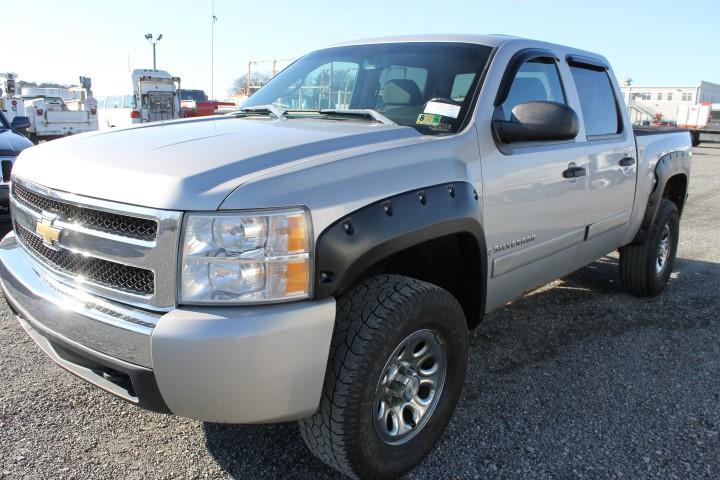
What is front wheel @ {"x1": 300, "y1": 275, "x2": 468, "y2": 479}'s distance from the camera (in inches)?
81.1

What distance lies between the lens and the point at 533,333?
401 cm

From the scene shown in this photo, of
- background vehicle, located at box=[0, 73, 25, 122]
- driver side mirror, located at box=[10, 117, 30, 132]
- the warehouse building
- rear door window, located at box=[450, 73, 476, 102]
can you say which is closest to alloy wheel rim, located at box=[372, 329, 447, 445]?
rear door window, located at box=[450, 73, 476, 102]

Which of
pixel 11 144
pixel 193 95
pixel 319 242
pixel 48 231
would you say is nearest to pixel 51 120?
pixel 193 95

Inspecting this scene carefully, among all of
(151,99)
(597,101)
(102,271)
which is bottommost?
(102,271)

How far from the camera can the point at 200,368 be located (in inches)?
71.7

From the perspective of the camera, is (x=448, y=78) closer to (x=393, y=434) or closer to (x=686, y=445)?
(x=393, y=434)

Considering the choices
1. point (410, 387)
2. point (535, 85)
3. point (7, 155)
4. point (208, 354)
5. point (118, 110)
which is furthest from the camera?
point (118, 110)

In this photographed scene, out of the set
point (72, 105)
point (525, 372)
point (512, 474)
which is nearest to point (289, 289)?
point (512, 474)

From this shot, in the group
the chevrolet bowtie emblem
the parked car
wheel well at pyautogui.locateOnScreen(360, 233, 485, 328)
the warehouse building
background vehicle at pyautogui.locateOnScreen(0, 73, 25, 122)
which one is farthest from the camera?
the warehouse building

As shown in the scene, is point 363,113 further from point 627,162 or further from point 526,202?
point 627,162

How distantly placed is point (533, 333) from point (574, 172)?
1.24m

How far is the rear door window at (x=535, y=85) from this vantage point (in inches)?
121

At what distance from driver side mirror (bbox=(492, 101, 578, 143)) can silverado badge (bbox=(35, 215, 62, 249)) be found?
1.95m

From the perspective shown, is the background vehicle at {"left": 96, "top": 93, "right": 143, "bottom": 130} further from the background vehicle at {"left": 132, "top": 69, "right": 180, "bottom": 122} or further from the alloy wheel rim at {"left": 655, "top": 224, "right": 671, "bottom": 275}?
the alloy wheel rim at {"left": 655, "top": 224, "right": 671, "bottom": 275}
